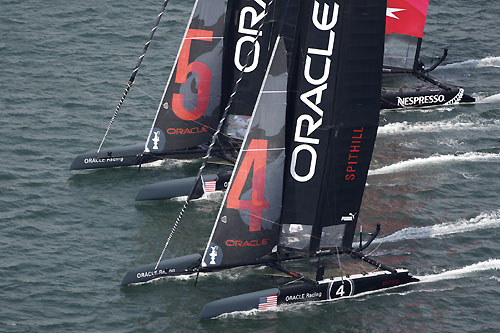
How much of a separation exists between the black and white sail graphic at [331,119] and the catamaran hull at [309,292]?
1704mm

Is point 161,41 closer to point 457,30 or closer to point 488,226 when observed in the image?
point 457,30

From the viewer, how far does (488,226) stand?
49844 millimetres

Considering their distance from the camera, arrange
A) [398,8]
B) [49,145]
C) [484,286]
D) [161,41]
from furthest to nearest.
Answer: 1. [161,41]
2. [398,8]
3. [49,145]
4. [484,286]

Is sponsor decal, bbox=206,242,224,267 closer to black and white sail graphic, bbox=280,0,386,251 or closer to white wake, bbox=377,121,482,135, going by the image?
black and white sail graphic, bbox=280,0,386,251

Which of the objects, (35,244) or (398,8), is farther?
(398,8)

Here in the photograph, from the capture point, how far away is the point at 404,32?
63625 millimetres

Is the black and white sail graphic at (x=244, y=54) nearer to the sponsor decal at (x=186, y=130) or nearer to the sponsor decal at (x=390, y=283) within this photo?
the sponsor decal at (x=186, y=130)

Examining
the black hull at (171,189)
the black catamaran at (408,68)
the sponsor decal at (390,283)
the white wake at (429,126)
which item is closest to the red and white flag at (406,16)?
the black catamaran at (408,68)

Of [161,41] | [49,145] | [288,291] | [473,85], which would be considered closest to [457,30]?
[473,85]

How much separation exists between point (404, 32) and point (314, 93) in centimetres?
2281

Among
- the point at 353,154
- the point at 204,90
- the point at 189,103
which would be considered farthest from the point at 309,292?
the point at 204,90

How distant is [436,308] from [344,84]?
30.4 ft

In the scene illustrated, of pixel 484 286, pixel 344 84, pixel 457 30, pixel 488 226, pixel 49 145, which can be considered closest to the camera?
pixel 344 84

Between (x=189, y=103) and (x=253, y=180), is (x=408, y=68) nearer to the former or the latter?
(x=189, y=103)
